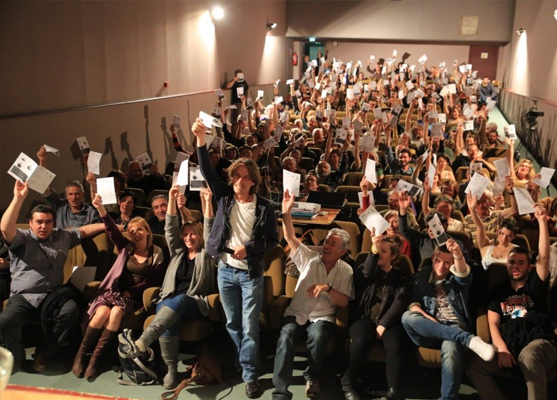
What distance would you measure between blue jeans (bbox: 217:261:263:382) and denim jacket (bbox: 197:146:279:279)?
71mm

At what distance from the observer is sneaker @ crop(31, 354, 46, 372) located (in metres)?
3.66

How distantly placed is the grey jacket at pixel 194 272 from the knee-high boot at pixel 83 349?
0.45 m

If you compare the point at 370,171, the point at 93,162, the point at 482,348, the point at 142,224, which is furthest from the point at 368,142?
the point at 482,348

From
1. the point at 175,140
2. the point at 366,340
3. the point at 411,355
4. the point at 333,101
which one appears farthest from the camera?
the point at 333,101

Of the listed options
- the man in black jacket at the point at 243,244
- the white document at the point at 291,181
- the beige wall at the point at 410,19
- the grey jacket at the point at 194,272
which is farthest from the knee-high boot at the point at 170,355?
the beige wall at the point at 410,19

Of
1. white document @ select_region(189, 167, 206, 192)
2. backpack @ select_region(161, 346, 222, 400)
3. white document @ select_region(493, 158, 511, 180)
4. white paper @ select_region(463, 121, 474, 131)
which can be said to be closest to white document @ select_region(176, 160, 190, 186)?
white document @ select_region(189, 167, 206, 192)

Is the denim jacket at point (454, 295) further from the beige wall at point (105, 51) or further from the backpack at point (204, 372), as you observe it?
the beige wall at point (105, 51)

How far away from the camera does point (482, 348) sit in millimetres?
3225

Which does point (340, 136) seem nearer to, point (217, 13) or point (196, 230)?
point (196, 230)

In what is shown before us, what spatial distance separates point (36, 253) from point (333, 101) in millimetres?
9509

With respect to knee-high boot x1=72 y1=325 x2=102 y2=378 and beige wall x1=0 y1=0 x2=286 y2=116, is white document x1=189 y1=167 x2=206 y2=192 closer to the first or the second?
knee-high boot x1=72 y1=325 x2=102 y2=378

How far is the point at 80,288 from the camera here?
13.2 ft

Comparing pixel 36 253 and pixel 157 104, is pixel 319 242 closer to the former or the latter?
pixel 36 253

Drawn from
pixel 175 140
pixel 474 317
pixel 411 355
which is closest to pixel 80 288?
pixel 411 355
